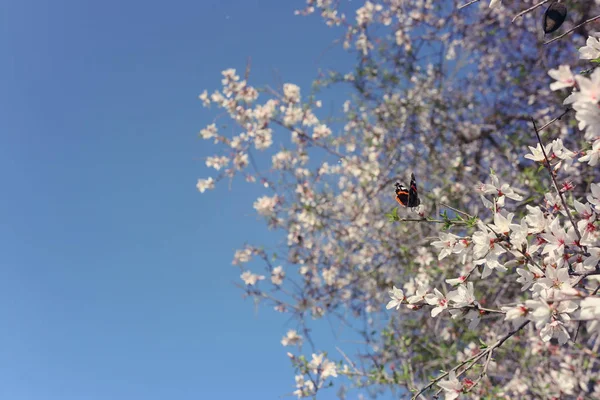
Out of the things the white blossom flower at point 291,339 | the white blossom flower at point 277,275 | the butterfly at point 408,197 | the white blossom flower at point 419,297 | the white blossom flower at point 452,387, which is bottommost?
the white blossom flower at point 452,387

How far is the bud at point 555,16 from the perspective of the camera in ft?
5.24

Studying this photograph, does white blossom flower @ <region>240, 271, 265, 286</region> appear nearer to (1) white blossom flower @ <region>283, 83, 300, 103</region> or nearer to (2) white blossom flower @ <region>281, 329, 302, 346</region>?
(2) white blossom flower @ <region>281, 329, 302, 346</region>

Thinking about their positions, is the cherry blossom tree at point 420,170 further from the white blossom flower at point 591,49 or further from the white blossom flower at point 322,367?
the white blossom flower at point 591,49

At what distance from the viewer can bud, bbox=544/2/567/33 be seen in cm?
160

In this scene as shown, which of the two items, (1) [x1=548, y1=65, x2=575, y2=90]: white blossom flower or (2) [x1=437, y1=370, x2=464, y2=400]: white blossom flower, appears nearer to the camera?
(1) [x1=548, y1=65, x2=575, y2=90]: white blossom flower

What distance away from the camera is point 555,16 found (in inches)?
63.2

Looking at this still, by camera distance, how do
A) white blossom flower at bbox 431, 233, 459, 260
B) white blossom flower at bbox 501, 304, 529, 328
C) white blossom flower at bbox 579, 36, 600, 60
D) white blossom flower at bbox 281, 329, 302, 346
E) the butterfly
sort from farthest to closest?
1. white blossom flower at bbox 281, 329, 302, 346
2. the butterfly
3. white blossom flower at bbox 431, 233, 459, 260
4. white blossom flower at bbox 579, 36, 600, 60
5. white blossom flower at bbox 501, 304, 529, 328

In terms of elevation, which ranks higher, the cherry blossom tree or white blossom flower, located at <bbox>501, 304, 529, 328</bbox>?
the cherry blossom tree

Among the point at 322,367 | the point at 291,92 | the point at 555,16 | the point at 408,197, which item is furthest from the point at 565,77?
the point at 291,92

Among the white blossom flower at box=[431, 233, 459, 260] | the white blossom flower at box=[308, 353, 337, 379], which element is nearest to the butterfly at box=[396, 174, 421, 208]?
the white blossom flower at box=[431, 233, 459, 260]

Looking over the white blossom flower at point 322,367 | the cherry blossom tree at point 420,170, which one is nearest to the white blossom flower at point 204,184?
the cherry blossom tree at point 420,170

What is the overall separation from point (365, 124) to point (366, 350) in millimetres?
3101

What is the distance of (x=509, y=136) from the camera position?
499cm

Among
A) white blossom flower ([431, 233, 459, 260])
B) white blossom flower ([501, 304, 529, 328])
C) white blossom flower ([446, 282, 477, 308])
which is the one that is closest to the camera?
white blossom flower ([501, 304, 529, 328])
